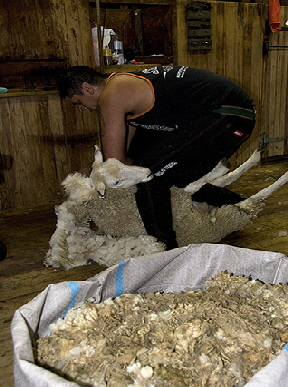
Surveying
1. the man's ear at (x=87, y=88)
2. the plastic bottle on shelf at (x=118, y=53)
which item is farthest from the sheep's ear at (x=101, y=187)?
the plastic bottle on shelf at (x=118, y=53)

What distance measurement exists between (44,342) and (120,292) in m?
0.31

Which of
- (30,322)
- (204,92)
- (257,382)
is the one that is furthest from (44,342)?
(204,92)

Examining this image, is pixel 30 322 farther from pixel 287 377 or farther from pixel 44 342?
pixel 287 377

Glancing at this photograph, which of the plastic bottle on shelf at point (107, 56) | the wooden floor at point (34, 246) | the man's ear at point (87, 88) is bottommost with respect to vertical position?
the wooden floor at point (34, 246)

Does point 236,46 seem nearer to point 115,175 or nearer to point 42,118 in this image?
point 42,118

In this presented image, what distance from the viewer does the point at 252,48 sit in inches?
166

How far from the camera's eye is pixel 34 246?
240cm

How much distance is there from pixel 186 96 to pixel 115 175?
62 centimetres

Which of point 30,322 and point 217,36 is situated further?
point 217,36

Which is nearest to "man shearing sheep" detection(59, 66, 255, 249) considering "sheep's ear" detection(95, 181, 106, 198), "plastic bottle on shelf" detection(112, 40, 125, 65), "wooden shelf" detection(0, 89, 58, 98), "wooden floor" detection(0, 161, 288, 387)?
"sheep's ear" detection(95, 181, 106, 198)

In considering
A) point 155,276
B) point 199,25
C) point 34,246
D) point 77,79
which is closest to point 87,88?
point 77,79

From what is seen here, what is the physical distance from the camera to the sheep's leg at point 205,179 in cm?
198

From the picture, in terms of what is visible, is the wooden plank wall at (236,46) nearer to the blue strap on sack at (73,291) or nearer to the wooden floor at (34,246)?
the wooden floor at (34,246)

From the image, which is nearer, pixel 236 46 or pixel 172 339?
pixel 172 339
